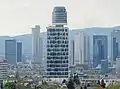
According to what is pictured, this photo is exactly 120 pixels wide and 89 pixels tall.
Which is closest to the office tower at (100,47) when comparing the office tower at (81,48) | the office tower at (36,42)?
the office tower at (81,48)

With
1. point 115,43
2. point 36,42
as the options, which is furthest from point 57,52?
point 115,43

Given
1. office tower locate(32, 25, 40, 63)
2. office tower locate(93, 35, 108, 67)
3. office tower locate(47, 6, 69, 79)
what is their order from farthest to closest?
office tower locate(32, 25, 40, 63)
office tower locate(93, 35, 108, 67)
office tower locate(47, 6, 69, 79)

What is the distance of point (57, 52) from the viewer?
7100 cm

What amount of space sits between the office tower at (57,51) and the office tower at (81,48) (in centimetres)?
5546

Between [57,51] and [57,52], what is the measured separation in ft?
1.48

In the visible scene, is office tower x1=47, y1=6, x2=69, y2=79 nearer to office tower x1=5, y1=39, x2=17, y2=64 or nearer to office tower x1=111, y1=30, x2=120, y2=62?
office tower x1=5, y1=39, x2=17, y2=64

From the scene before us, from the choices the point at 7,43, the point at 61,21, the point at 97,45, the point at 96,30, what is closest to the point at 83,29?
the point at 96,30

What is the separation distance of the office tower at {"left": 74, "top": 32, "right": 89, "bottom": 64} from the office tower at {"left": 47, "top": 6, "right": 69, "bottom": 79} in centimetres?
5546

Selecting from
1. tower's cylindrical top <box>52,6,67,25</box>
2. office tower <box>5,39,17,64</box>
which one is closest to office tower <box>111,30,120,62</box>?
office tower <box>5,39,17,64</box>

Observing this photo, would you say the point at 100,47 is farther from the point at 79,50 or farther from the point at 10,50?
the point at 10,50

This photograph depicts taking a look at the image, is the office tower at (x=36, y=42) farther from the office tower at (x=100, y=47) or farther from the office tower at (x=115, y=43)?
the office tower at (x=115, y=43)

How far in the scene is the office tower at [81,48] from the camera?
134 m

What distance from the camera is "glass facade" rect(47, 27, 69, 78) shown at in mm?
70750

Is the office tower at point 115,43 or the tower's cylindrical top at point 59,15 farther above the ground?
the tower's cylindrical top at point 59,15
